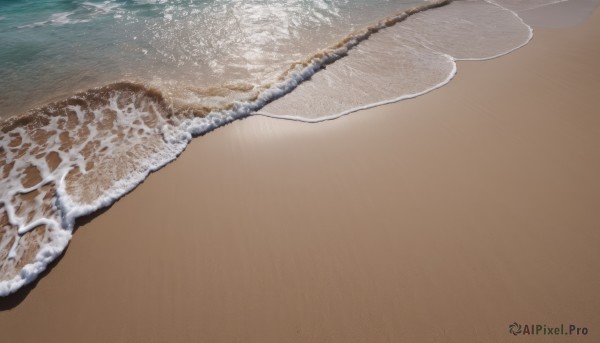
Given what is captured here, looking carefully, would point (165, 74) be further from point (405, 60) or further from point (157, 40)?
point (405, 60)

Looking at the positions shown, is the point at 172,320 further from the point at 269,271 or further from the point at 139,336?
the point at 269,271

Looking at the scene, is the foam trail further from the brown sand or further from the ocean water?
the brown sand

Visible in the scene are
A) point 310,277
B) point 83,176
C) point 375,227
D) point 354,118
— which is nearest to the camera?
point 310,277


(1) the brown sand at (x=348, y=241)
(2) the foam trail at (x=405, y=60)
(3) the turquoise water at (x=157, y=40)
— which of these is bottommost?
(1) the brown sand at (x=348, y=241)

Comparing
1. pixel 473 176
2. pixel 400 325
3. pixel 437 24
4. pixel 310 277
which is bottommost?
pixel 400 325

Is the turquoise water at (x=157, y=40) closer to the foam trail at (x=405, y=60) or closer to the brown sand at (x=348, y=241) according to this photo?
the foam trail at (x=405, y=60)

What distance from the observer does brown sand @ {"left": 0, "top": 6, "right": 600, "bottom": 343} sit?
278 cm

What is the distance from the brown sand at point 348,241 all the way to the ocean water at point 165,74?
54cm

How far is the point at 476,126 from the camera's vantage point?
183 inches

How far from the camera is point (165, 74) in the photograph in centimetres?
613

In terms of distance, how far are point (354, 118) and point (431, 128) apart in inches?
49.2

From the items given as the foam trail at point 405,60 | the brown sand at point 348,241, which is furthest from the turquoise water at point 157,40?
the brown sand at point 348,241

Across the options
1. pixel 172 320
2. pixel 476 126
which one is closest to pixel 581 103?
pixel 476 126

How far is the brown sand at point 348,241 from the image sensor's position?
9.13ft
